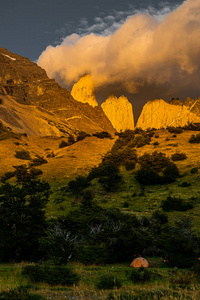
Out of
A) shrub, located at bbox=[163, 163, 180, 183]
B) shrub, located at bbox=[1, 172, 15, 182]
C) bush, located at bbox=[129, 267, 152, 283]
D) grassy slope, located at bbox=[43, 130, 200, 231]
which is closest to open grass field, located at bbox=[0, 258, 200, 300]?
bush, located at bbox=[129, 267, 152, 283]

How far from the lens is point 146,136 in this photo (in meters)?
84.2

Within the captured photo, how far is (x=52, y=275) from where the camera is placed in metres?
15.4

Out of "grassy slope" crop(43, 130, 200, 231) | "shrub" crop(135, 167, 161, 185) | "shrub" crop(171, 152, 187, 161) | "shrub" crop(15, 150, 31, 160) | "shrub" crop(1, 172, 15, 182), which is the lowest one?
"grassy slope" crop(43, 130, 200, 231)

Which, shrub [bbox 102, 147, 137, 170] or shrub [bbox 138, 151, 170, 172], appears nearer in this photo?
shrub [bbox 138, 151, 170, 172]

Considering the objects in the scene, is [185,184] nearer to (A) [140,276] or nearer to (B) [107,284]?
(A) [140,276]

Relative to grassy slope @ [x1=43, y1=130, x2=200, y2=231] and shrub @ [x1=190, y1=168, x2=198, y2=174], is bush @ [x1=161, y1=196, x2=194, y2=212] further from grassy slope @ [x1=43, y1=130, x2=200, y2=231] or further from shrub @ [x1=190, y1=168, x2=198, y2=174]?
shrub @ [x1=190, y1=168, x2=198, y2=174]

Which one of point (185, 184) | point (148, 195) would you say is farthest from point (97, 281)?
point (185, 184)

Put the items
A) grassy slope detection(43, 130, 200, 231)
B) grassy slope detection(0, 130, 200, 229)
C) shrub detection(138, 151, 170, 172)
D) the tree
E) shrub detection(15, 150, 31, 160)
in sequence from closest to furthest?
the tree, grassy slope detection(43, 130, 200, 231), grassy slope detection(0, 130, 200, 229), shrub detection(138, 151, 170, 172), shrub detection(15, 150, 31, 160)

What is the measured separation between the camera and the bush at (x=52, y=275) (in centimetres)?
1514

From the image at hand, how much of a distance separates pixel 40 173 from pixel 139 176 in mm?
26378

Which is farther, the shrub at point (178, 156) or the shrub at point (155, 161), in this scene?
the shrub at point (178, 156)

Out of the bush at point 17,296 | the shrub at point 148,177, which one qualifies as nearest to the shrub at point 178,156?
the shrub at point 148,177

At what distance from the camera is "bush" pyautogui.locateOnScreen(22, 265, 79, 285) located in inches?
596

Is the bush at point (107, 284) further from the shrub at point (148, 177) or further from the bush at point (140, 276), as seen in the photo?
the shrub at point (148, 177)
